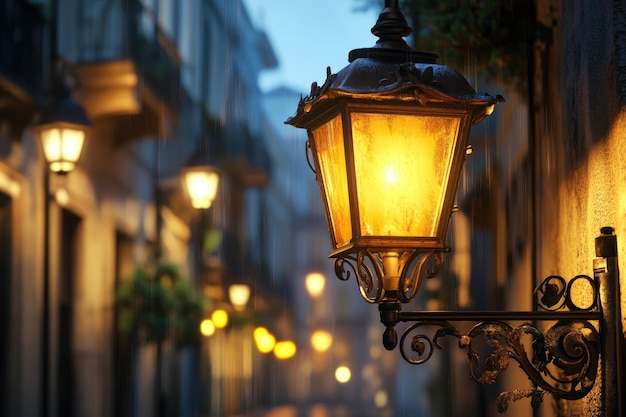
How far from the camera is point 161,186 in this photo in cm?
2197

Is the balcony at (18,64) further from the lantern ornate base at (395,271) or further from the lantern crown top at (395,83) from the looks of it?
the lantern ornate base at (395,271)

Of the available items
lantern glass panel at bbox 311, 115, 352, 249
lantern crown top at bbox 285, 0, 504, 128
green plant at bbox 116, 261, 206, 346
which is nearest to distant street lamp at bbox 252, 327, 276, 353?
green plant at bbox 116, 261, 206, 346

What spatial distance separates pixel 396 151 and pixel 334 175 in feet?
0.92

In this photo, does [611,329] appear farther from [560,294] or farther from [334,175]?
[334,175]

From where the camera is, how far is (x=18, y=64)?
13609 mm

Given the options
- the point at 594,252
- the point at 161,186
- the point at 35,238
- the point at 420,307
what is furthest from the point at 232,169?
the point at 594,252

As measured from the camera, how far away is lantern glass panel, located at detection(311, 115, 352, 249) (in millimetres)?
4367

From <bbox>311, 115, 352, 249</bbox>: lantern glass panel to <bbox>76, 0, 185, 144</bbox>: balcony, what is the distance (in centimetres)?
1244

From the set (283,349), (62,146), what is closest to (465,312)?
(62,146)

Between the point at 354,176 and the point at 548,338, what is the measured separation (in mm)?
809

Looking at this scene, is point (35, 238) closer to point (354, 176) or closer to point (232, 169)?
point (354, 176)

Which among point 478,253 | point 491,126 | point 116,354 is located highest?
point 491,126

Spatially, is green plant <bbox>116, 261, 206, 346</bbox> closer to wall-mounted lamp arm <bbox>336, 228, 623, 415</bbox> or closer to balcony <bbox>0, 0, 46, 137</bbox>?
balcony <bbox>0, 0, 46, 137</bbox>

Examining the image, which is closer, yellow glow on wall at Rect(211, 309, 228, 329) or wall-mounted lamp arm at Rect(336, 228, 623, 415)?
wall-mounted lamp arm at Rect(336, 228, 623, 415)
